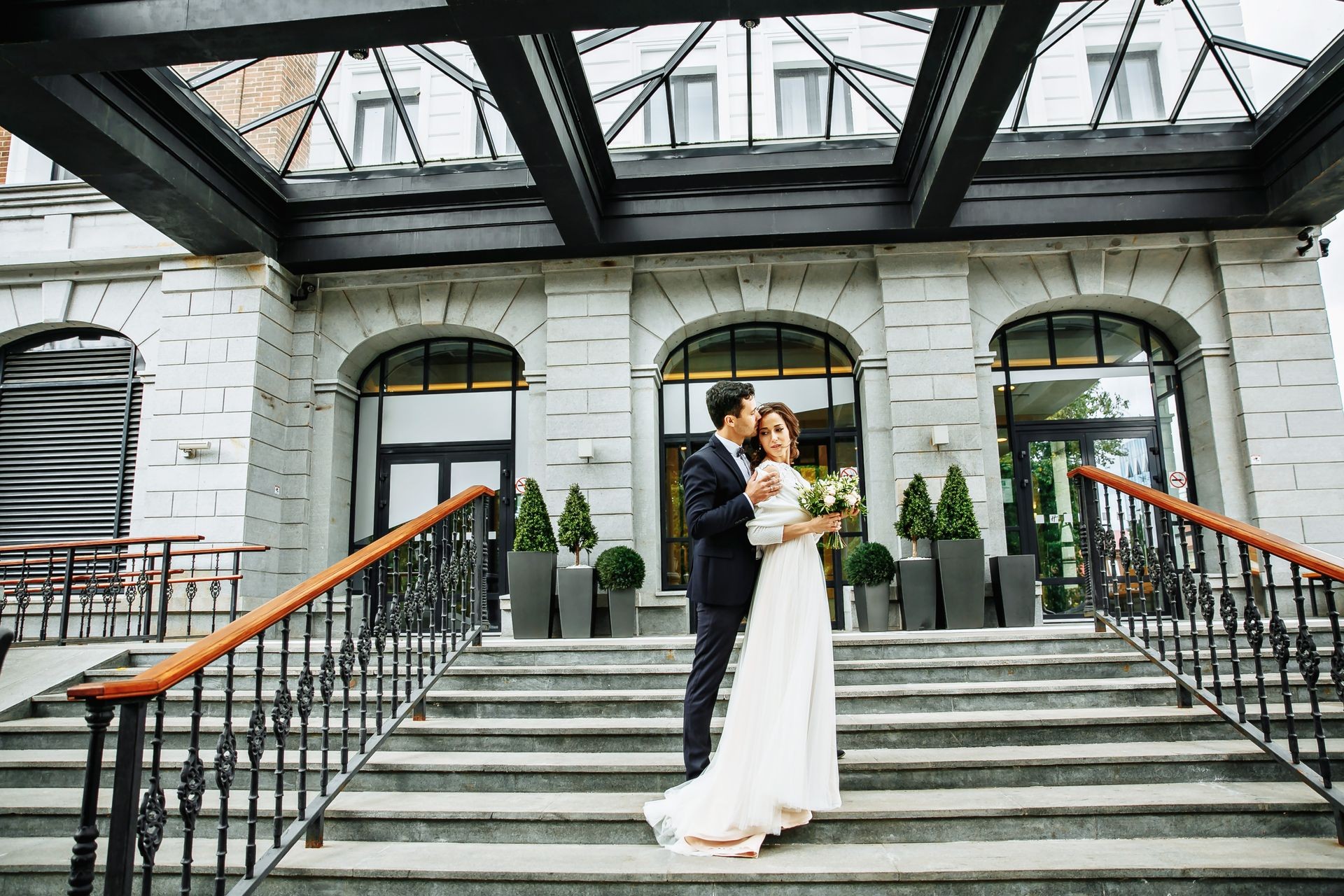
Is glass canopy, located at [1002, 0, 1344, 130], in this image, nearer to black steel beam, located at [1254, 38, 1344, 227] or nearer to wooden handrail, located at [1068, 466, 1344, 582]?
black steel beam, located at [1254, 38, 1344, 227]

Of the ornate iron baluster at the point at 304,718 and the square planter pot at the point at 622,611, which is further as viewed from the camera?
the square planter pot at the point at 622,611

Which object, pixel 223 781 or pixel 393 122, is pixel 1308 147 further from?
pixel 223 781

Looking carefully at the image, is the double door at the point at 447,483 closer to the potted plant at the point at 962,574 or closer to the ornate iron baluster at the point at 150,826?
the potted plant at the point at 962,574

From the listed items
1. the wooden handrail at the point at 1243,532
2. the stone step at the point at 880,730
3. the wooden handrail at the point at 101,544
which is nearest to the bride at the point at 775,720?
the stone step at the point at 880,730

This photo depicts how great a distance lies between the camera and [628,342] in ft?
26.4

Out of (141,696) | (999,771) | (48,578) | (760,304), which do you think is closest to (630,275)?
(760,304)

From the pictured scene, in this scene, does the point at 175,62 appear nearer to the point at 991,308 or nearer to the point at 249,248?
the point at 249,248

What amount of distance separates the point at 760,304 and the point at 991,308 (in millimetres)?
2106

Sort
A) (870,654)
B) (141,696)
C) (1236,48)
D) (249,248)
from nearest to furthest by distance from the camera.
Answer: (141,696) → (870,654) → (1236,48) → (249,248)

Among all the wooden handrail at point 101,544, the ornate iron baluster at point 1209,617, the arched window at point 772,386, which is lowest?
the ornate iron baluster at point 1209,617

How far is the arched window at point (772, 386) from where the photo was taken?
8.48 metres

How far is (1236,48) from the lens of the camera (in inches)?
265

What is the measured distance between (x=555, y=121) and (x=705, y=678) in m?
4.25

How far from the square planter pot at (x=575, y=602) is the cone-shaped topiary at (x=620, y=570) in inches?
5.1
